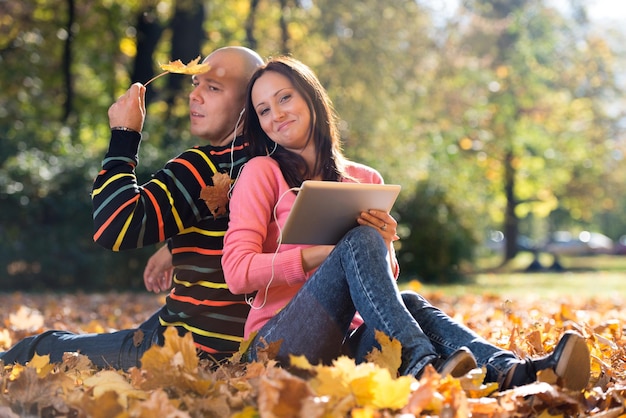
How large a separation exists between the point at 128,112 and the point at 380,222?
1.01 metres

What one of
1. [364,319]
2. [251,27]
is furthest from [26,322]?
[251,27]

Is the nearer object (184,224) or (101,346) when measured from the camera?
(184,224)

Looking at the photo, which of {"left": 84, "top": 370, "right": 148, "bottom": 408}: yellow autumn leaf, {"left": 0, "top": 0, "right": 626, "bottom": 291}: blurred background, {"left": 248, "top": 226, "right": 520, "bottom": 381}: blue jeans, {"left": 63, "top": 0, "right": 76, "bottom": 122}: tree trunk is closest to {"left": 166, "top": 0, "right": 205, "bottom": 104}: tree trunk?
{"left": 0, "top": 0, "right": 626, "bottom": 291}: blurred background

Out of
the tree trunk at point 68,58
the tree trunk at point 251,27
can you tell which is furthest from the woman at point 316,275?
the tree trunk at point 68,58

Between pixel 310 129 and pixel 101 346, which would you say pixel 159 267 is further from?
pixel 310 129

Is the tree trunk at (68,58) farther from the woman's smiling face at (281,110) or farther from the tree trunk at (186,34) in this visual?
the woman's smiling face at (281,110)

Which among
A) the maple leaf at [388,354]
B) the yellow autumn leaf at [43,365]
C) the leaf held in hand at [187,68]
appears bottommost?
the yellow autumn leaf at [43,365]

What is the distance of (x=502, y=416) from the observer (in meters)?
2.17

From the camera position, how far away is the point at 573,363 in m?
2.40

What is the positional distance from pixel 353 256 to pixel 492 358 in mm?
538

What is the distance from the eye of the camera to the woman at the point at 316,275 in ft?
8.26

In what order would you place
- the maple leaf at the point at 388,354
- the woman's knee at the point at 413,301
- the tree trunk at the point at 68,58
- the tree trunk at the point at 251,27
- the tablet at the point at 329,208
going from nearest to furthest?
the maple leaf at the point at 388,354
the tablet at the point at 329,208
the woman's knee at the point at 413,301
the tree trunk at the point at 251,27
the tree trunk at the point at 68,58

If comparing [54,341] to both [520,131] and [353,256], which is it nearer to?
[353,256]

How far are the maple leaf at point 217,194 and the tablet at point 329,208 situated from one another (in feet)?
1.13
